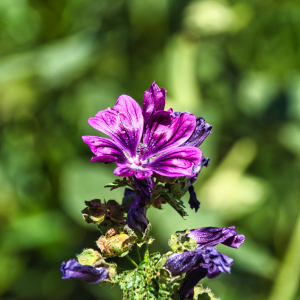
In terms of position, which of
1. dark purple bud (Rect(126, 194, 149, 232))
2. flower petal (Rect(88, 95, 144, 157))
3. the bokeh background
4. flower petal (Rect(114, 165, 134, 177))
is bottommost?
dark purple bud (Rect(126, 194, 149, 232))

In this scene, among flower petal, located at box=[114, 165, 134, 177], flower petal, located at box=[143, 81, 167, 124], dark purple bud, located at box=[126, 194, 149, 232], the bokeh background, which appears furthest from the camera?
the bokeh background

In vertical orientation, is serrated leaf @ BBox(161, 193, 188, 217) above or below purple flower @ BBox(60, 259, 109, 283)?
above

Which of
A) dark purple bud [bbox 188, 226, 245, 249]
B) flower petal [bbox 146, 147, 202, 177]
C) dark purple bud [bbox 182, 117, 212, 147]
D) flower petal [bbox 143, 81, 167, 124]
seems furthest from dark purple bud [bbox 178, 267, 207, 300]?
flower petal [bbox 143, 81, 167, 124]

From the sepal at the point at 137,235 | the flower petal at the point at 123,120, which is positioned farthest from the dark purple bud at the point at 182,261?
the flower petal at the point at 123,120

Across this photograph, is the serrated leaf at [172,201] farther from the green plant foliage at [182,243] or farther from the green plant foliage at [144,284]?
the green plant foliage at [144,284]

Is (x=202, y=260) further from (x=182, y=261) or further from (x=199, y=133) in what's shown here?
(x=199, y=133)

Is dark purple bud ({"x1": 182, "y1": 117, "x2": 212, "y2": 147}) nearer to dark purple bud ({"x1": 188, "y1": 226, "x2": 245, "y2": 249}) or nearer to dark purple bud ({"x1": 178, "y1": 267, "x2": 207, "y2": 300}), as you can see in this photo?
dark purple bud ({"x1": 188, "y1": 226, "x2": 245, "y2": 249})

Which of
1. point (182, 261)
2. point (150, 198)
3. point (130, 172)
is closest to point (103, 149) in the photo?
point (130, 172)

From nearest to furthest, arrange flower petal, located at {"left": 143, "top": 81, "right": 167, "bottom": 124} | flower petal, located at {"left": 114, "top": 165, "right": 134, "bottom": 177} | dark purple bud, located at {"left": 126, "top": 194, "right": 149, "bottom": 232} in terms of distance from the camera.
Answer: flower petal, located at {"left": 114, "top": 165, "right": 134, "bottom": 177} < dark purple bud, located at {"left": 126, "top": 194, "right": 149, "bottom": 232} < flower petal, located at {"left": 143, "top": 81, "right": 167, "bottom": 124}
